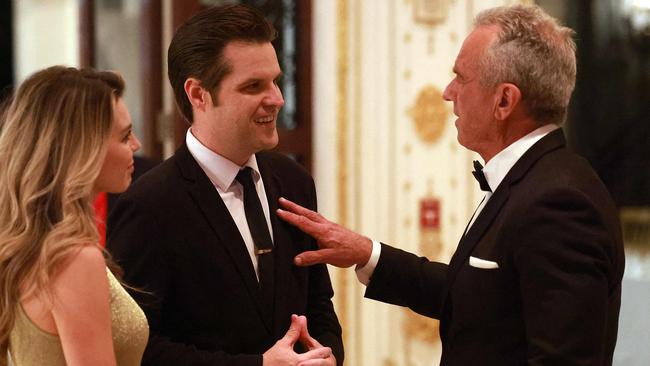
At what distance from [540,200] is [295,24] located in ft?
10.7

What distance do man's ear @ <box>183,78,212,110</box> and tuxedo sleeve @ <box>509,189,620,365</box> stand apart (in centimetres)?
88

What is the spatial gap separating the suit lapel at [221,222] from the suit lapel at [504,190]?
0.50 m

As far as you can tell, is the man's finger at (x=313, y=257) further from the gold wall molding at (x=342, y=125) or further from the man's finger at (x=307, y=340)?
the gold wall molding at (x=342, y=125)

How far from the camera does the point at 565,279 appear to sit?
6.50 feet

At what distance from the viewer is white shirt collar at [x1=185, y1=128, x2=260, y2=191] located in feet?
8.08

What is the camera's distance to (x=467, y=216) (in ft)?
16.5

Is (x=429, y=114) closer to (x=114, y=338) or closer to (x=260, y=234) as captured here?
(x=260, y=234)

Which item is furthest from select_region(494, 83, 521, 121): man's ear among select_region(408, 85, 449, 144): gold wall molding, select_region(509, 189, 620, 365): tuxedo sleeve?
select_region(408, 85, 449, 144): gold wall molding

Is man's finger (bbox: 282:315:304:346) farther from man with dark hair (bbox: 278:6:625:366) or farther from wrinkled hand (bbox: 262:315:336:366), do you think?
man with dark hair (bbox: 278:6:625:366)

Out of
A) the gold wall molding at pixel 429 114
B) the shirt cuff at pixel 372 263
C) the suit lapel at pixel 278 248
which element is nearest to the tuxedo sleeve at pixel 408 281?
the shirt cuff at pixel 372 263

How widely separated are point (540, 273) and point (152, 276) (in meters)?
0.90

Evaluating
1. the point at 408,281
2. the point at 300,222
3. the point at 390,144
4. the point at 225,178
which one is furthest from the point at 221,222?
the point at 390,144

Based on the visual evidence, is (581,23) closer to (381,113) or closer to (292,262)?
(381,113)

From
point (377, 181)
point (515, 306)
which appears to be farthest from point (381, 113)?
point (515, 306)
